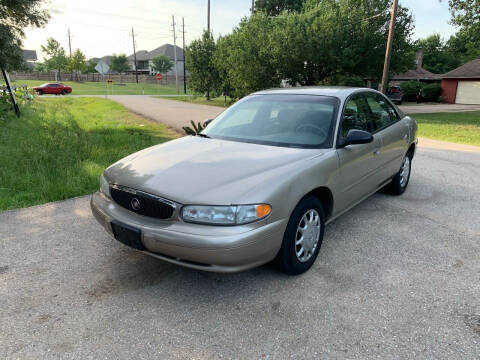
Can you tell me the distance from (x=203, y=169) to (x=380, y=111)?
112 inches

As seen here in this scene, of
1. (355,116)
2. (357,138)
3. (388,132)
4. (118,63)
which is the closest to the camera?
(357,138)

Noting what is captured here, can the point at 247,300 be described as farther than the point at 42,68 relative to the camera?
No

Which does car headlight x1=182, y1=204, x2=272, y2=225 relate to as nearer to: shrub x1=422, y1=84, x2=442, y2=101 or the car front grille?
the car front grille

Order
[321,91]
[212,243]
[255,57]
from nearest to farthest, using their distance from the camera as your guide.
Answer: [212,243] → [321,91] → [255,57]

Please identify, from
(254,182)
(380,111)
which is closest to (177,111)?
(380,111)

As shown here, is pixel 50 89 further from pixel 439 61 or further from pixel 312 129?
pixel 439 61

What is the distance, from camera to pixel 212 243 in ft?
8.30

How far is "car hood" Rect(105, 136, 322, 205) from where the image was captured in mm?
2726

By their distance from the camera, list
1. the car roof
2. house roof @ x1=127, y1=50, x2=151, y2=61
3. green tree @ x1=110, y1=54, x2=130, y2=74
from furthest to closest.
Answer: house roof @ x1=127, y1=50, x2=151, y2=61 < green tree @ x1=110, y1=54, x2=130, y2=74 < the car roof

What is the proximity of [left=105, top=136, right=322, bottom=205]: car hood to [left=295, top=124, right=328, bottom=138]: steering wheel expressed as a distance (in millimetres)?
304

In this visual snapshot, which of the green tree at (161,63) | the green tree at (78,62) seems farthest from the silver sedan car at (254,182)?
the green tree at (161,63)

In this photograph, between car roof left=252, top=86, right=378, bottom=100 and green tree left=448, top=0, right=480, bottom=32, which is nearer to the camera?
car roof left=252, top=86, right=378, bottom=100

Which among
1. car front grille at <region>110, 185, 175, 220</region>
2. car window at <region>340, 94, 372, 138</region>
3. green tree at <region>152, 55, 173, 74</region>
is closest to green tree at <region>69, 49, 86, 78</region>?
green tree at <region>152, 55, 173, 74</region>

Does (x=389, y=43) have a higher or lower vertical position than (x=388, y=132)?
higher
